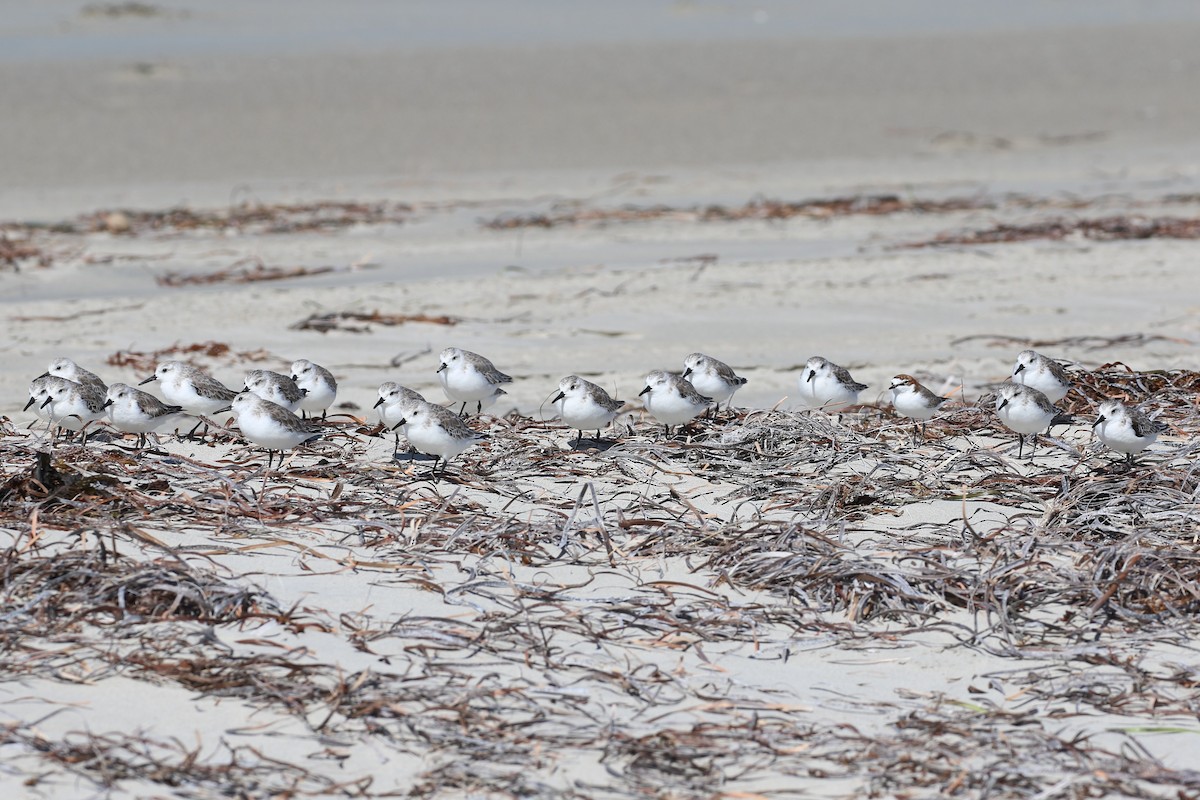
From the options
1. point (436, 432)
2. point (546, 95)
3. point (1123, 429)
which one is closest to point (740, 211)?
point (1123, 429)

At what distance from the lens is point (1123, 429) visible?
5.69m

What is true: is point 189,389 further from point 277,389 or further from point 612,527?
point 612,527

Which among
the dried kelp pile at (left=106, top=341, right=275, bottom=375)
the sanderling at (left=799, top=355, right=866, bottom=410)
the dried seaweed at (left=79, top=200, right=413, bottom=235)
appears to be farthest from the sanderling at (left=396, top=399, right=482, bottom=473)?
the dried seaweed at (left=79, top=200, right=413, bottom=235)

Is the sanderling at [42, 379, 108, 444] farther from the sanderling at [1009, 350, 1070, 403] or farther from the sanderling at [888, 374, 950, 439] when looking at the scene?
the sanderling at [1009, 350, 1070, 403]

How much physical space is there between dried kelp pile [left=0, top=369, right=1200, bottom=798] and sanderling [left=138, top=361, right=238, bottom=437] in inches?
24.2

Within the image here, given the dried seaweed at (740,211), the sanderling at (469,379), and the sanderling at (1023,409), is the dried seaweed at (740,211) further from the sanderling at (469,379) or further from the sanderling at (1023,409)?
the sanderling at (1023,409)

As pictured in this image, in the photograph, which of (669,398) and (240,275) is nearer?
(669,398)

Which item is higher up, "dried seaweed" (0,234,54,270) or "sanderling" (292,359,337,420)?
"dried seaweed" (0,234,54,270)

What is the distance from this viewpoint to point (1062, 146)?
2097cm

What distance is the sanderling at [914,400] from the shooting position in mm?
6500

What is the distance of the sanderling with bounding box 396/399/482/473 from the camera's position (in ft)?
18.8

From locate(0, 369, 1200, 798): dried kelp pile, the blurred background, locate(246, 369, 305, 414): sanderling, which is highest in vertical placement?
the blurred background

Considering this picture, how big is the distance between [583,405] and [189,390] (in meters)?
1.84

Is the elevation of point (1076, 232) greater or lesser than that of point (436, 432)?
greater
